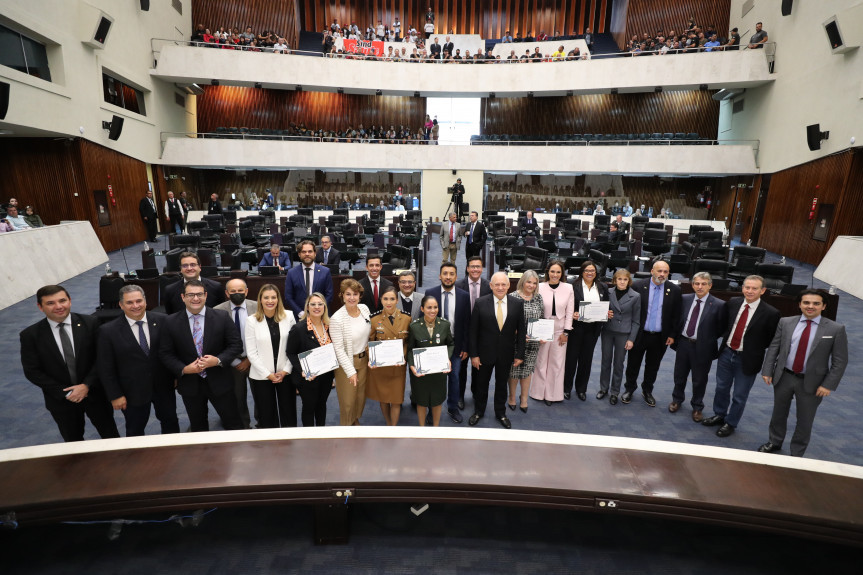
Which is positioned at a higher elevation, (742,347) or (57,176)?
(57,176)

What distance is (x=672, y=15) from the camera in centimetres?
2259

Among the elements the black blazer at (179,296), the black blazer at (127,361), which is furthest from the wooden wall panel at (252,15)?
the black blazer at (127,361)

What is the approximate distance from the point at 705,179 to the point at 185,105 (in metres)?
24.4

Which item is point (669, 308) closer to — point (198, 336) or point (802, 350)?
point (802, 350)

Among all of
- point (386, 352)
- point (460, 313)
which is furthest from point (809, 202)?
point (386, 352)

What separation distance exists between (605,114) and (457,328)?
78.3 feet

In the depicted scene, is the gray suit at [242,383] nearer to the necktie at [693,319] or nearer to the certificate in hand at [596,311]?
the certificate in hand at [596,311]

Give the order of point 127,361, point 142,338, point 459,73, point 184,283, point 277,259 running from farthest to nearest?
point 459,73 → point 277,259 → point 184,283 → point 142,338 → point 127,361

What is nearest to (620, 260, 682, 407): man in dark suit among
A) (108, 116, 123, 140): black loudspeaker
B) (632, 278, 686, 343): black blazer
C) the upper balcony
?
(632, 278, 686, 343): black blazer

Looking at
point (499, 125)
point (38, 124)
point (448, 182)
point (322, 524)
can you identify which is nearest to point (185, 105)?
point (38, 124)

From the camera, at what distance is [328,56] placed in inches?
800

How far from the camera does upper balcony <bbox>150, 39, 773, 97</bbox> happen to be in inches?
708

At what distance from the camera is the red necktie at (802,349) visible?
4008 mm

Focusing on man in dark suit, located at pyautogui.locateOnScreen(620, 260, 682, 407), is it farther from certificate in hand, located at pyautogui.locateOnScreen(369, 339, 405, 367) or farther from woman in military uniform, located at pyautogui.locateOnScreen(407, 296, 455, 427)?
certificate in hand, located at pyautogui.locateOnScreen(369, 339, 405, 367)
